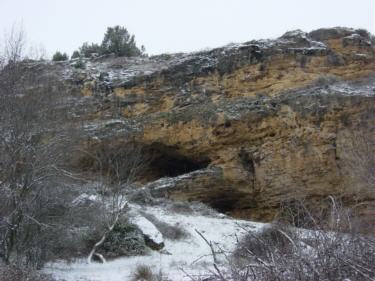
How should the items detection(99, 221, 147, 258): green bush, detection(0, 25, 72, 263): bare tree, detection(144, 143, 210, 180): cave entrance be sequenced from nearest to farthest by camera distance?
detection(0, 25, 72, 263): bare tree → detection(99, 221, 147, 258): green bush → detection(144, 143, 210, 180): cave entrance

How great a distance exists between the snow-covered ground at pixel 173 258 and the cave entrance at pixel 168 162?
362 centimetres

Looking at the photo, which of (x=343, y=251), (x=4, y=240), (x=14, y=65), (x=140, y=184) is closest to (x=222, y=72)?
(x=140, y=184)

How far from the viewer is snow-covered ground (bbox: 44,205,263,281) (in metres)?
11.2

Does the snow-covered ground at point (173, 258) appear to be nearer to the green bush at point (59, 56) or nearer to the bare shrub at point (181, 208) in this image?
the bare shrub at point (181, 208)

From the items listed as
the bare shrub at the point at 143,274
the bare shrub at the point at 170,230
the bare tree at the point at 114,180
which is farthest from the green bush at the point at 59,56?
the bare shrub at the point at 143,274

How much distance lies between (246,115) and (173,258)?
829 centimetres

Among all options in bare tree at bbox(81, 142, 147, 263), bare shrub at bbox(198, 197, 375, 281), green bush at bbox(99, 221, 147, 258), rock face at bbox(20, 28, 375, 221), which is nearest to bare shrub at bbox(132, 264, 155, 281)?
bare tree at bbox(81, 142, 147, 263)

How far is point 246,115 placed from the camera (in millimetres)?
19828

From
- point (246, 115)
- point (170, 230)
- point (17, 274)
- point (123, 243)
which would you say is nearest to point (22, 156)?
point (17, 274)

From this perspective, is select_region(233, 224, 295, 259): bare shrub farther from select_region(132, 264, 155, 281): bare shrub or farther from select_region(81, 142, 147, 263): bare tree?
select_region(81, 142, 147, 263): bare tree

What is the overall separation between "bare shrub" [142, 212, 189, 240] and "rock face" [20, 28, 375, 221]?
3.32 metres

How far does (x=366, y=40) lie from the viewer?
69.9 ft

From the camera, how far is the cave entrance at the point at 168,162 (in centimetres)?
2097

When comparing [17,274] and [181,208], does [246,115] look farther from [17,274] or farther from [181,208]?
[17,274]
